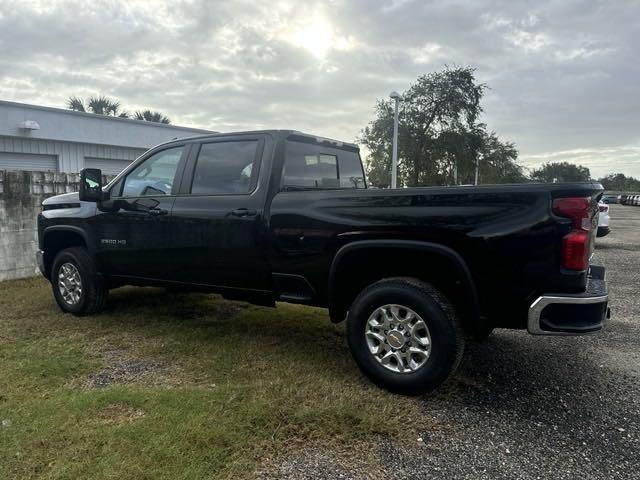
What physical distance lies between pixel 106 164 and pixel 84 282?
1116 cm

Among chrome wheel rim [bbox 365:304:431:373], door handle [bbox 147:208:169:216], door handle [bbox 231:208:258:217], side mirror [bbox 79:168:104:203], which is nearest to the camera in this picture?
chrome wheel rim [bbox 365:304:431:373]

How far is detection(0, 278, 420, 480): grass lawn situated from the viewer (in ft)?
8.43

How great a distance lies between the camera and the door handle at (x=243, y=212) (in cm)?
395

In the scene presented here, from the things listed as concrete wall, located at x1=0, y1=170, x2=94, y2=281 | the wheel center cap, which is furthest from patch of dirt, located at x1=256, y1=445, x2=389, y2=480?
concrete wall, located at x1=0, y1=170, x2=94, y2=281

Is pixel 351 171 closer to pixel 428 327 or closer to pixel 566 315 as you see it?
Answer: pixel 428 327

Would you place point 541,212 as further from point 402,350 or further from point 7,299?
point 7,299

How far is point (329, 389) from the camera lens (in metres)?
3.41

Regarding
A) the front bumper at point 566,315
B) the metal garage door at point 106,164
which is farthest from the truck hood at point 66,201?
the metal garage door at point 106,164

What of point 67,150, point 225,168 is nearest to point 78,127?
point 67,150

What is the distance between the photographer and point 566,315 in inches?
116

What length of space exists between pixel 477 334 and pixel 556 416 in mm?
705

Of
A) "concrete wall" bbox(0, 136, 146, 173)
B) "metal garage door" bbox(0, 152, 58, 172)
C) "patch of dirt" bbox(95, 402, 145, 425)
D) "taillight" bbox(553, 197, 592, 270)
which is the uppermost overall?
"concrete wall" bbox(0, 136, 146, 173)

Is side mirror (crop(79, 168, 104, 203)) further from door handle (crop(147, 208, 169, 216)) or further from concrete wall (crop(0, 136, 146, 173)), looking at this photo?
concrete wall (crop(0, 136, 146, 173))

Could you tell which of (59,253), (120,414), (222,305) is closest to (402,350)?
(120,414)
